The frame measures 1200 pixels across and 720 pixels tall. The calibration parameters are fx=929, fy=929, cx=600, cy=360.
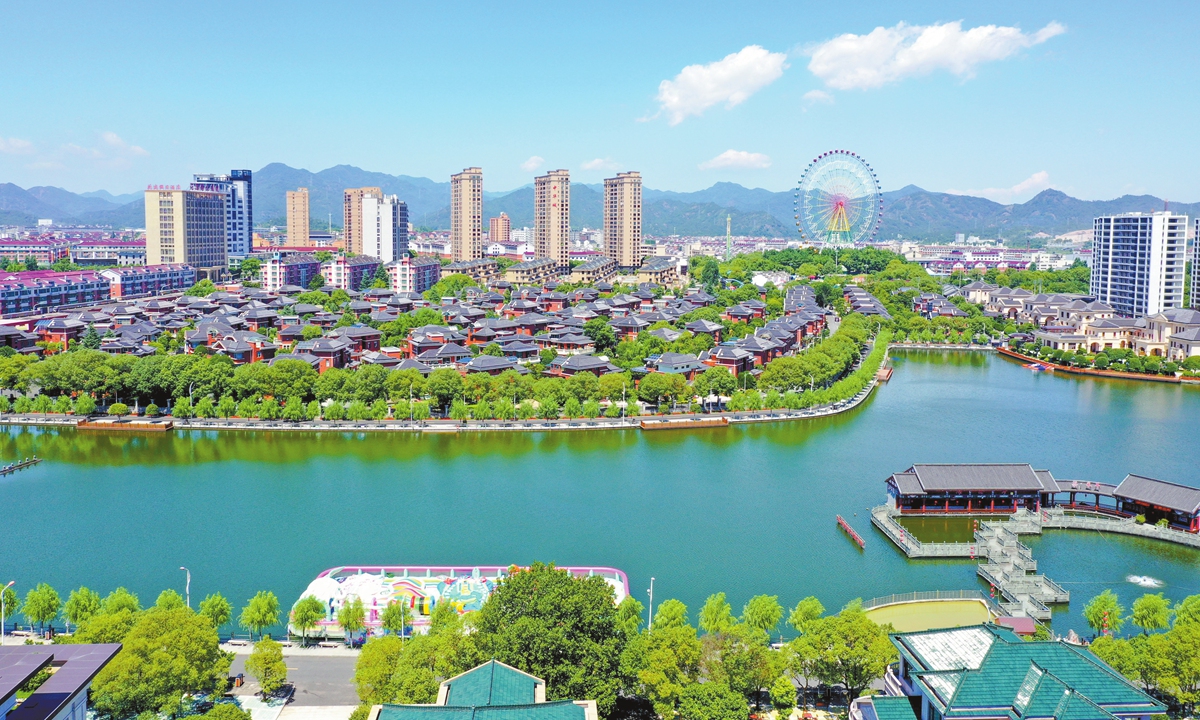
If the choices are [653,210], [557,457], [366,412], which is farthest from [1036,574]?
[653,210]

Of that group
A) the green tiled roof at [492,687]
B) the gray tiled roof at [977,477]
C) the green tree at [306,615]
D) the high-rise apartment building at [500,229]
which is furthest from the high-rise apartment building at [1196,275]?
the high-rise apartment building at [500,229]

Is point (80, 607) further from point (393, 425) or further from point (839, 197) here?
point (839, 197)

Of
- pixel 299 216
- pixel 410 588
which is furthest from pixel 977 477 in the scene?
pixel 299 216

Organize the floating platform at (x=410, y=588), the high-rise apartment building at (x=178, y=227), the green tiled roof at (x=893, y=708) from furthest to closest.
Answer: the high-rise apartment building at (x=178, y=227), the floating platform at (x=410, y=588), the green tiled roof at (x=893, y=708)

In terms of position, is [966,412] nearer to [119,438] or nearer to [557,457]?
[557,457]

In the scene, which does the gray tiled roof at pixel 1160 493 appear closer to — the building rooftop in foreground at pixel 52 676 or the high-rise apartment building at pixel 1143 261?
the building rooftop in foreground at pixel 52 676

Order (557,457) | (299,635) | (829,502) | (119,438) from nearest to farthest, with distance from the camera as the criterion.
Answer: (299,635), (829,502), (557,457), (119,438)

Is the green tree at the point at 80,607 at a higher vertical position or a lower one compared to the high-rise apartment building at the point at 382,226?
lower

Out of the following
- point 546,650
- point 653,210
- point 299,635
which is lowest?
point 299,635
